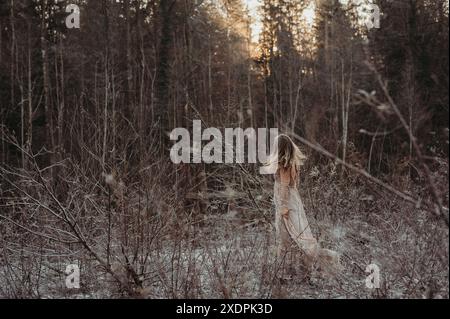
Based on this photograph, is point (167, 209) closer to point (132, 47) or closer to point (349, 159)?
point (349, 159)

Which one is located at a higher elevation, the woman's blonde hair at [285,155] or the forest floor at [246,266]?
the woman's blonde hair at [285,155]

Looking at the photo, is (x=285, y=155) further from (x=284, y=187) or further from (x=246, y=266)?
(x=246, y=266)

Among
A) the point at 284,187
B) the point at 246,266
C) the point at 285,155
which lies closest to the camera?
the point at 246,266

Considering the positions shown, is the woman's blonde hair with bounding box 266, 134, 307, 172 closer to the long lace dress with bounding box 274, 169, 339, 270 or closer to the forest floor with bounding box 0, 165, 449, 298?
the long lace dress with bounding box 274, 169, 339, 270

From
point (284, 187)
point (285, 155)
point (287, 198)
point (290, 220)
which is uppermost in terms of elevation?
point (285, 155)

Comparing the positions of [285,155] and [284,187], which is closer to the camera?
[285,155]

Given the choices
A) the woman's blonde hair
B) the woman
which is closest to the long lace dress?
the woman

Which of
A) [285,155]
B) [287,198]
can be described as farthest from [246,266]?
[285,155]

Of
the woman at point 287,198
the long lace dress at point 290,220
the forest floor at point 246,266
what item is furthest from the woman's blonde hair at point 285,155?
the forest floor at point 246,266

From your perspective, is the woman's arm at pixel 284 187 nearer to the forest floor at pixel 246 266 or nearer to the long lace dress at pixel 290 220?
the long lace dress at pixel 290 220

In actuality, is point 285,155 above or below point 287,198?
above

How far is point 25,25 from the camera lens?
18.6 meters

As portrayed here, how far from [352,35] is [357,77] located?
1.79m

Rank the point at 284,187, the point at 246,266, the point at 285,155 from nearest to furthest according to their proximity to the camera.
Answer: the point at 246,266
the point at 285,155
the point at 284,187
